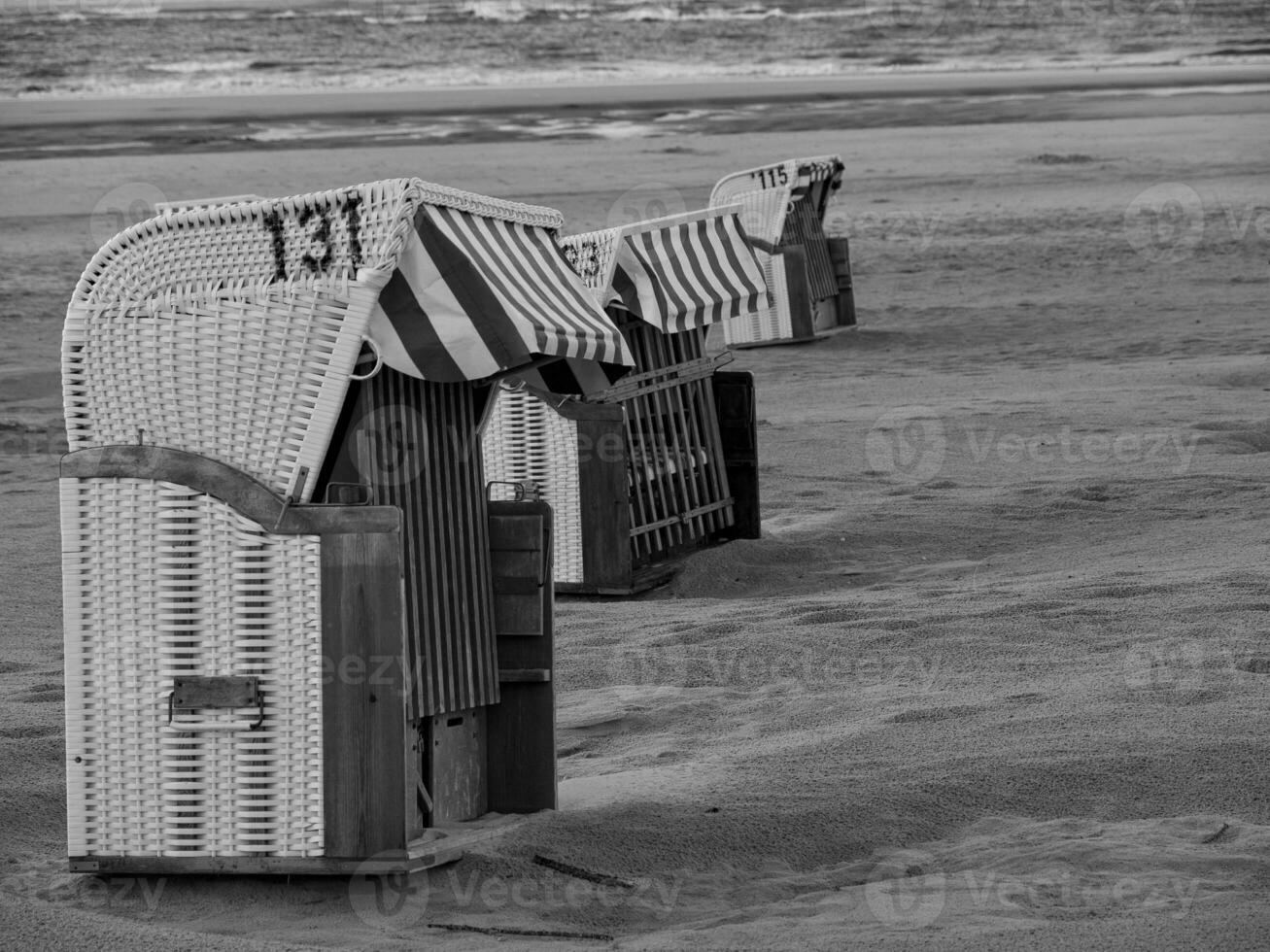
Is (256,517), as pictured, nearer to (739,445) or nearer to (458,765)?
(458,765)

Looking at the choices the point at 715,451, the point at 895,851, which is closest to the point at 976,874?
the point at 895,851

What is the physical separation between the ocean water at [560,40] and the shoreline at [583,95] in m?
3.11

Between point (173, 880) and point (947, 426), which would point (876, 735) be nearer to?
point (173, 880)

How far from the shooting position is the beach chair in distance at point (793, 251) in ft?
51.2

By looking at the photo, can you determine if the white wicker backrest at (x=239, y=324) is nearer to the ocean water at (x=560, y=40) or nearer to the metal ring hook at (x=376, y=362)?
the metal ring hook at (x=376, y=362)

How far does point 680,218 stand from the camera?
8.58m

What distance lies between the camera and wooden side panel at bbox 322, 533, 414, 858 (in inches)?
169

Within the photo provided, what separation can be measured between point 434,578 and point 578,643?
2493mm

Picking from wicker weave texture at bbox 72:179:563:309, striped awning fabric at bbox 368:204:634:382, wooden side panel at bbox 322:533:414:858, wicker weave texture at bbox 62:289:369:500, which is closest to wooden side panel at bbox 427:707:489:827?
wooden side panel at bbox 322:533:414:858

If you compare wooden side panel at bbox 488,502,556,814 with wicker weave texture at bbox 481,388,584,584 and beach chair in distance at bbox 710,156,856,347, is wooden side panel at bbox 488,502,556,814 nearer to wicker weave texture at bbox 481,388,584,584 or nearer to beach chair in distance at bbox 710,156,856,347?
wicker weave texture at bbox 481,388,584,584

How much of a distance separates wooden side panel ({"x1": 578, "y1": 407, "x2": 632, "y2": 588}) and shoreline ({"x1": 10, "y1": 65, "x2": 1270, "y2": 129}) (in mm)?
31862

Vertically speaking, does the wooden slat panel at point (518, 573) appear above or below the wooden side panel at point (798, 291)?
below

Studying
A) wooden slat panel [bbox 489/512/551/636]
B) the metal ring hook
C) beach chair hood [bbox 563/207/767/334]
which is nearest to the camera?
the metal ring hook

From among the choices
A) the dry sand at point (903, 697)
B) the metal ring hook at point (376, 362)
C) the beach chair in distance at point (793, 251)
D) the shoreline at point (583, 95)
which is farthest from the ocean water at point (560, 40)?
the metal ring hook at point (376, 362)
